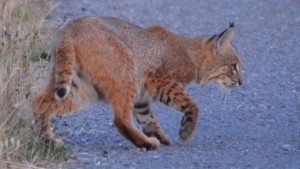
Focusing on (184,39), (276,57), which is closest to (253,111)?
(184,39)

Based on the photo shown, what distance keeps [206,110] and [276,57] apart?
305cm

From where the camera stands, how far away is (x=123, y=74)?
27.3ft

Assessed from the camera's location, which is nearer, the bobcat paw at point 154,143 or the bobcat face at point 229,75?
the bobcat paw at point 154,143

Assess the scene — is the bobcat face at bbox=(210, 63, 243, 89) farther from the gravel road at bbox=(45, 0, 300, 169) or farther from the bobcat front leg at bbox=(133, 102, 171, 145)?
the bobcat front leg at bbox=(133, 102, 171, 145)

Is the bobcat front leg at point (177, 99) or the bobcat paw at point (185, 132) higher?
the bobcat front leg at point (177, 99)

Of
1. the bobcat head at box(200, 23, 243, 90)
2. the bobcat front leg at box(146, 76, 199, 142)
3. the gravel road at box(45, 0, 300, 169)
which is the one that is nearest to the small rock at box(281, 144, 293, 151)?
the gravel road at box(45, 0, 300, 169)

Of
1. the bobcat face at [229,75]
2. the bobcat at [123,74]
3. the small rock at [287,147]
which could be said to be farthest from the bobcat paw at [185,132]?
the bobcat face at [229,75]

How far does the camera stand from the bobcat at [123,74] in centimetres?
818

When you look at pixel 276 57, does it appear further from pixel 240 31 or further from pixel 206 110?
pixel 206 110

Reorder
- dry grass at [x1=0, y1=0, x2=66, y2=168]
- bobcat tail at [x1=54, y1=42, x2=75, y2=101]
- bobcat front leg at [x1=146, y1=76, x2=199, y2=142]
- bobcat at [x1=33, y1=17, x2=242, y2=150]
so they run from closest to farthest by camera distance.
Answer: dry grass at [x1=0, y1=0, x2=66, y2=168]
bobcat tail at [x1=54, y1=42, x2=75, y2=101]
bobcat at [x1=33, y1=17, x2=242, y2=150]
bobcat front leg at [x1=146, y1=76, x2=199, y2=142]

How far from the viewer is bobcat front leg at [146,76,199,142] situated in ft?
28.8

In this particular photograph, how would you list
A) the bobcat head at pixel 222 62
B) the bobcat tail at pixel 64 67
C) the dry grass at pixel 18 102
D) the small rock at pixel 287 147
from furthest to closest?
the bobcat head at pixel 222 62 → the small rock at pixel 287 147 → the bobcat tail at pixel 64 67 → the dry grass at pixel 18 102

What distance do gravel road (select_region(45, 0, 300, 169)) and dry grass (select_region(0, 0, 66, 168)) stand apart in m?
0.27

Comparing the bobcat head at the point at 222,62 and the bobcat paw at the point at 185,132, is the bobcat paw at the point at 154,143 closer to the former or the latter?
the bobcat paw at the point at 185,132
